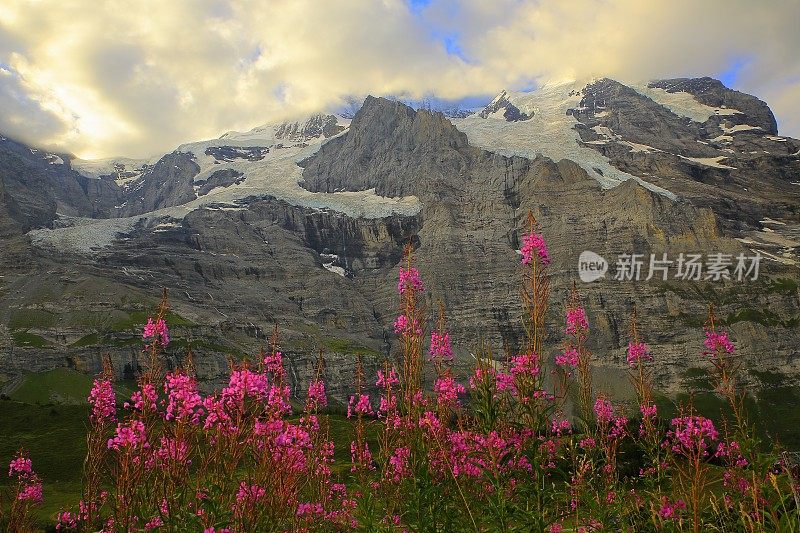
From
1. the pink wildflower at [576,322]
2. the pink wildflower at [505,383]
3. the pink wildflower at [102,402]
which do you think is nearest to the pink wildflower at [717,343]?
the pink wildflower at [576,322]

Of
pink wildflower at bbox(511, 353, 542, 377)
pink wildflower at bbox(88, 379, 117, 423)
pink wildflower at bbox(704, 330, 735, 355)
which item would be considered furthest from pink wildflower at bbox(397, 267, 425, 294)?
pink wildflower at bbox(704, 330, 735, 355)

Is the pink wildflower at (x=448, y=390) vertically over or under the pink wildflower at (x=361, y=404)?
over

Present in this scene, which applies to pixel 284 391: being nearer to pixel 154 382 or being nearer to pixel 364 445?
pixel 154 382

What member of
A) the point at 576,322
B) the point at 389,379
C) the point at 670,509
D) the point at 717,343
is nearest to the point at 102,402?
the point at 389,379

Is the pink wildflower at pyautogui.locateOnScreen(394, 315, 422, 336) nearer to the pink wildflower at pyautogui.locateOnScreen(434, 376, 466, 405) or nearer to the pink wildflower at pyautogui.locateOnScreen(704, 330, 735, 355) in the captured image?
the pink wildflower at pyautogui.locateOnScreen(434, 376, 466, 405)

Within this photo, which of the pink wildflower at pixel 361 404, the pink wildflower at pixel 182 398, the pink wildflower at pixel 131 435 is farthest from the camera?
the pink wildflower at pixel 361 404

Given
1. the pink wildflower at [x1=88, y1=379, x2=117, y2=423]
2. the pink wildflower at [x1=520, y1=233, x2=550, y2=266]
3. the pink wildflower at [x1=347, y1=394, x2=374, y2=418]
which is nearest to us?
the pink wildflower at [x1=88, y1=379, x2=117, y2=423]

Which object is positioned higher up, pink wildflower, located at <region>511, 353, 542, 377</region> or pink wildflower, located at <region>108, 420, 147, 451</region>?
pink wildflower, located at <region>511, 353, 542, 377</region>

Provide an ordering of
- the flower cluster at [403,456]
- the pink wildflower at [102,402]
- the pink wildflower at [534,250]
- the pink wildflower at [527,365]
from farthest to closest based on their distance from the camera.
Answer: the pink wildflower at [534,250] < the pink wildflower at [102,402] < the pink wildflower at [527,365] < the flower cluster at [403,456]

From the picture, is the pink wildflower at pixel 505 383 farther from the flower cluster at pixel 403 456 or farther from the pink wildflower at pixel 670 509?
the pink wildflower at pixel 670 509

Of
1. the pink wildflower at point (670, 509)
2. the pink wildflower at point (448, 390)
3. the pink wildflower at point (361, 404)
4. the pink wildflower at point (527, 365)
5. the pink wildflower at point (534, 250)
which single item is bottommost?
the pink wildflower at point (670, 509)

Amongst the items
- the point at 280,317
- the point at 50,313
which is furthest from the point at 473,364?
the point at 280,317

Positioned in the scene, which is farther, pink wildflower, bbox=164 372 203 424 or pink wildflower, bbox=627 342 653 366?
pink wildflower, bbox=627 342 653 366

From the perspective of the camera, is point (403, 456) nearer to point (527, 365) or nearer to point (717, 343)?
point (527, 365)
